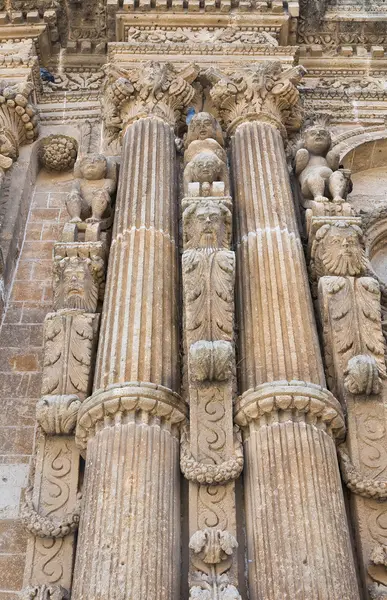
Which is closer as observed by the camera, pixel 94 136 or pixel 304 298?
pixel 304 298

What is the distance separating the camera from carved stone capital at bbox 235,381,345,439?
253 inches

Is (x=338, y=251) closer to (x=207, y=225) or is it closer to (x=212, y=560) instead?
(x=207, y=225)

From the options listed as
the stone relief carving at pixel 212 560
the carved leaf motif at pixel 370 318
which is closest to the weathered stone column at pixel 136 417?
the stone relief carving at pixel 212 560

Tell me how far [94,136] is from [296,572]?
711 cm

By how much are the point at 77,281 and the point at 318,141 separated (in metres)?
3.63

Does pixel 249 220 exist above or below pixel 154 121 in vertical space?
below

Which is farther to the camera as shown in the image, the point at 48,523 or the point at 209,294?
the point at 209,294

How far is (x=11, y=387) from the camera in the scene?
797 centimetres

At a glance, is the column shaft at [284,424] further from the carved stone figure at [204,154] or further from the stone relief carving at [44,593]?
the stone relief carving at [44,593]

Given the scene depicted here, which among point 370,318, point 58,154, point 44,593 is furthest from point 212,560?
point 58,154

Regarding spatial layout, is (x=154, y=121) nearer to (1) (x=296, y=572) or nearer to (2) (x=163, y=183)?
(2) (x=163, y=183)

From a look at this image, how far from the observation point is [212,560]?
5.69 metres

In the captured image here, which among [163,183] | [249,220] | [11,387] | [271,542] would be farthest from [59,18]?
[271,542]

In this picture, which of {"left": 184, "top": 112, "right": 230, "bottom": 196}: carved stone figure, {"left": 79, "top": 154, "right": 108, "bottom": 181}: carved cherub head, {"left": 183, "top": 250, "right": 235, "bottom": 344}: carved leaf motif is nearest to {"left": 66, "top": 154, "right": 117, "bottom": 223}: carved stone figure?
{"left": 79, "top": 154, "right": 108, "bottom": 181}: carved cherub head
